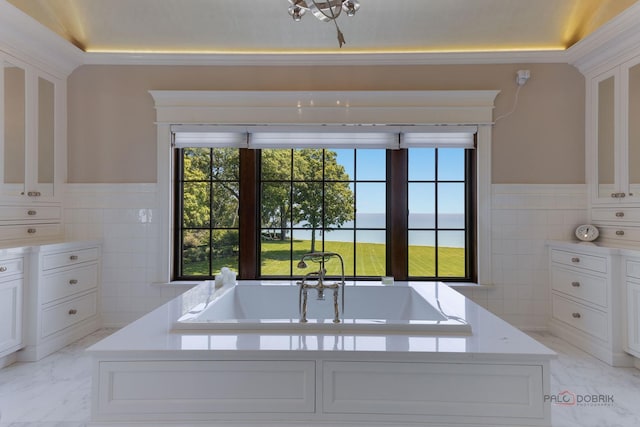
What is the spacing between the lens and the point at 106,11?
2.94 meters

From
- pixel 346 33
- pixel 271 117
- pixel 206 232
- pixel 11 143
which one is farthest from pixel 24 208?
pixel 346 33

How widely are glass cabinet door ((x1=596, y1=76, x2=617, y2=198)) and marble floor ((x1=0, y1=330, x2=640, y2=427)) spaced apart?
4.37ft

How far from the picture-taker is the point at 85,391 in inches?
81.5

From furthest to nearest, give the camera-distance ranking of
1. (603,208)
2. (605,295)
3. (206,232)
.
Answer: (206,232) < (603,208) < (605,295)

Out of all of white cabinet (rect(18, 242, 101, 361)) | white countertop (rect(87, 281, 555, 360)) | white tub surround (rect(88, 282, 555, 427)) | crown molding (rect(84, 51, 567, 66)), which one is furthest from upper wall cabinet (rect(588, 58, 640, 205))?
white cabinet (rect(18, 242, 101, 361))

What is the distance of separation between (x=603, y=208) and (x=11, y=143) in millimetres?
4624

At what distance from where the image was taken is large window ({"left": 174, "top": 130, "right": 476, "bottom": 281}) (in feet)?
10.7

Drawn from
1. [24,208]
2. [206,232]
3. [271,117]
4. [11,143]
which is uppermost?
[271,117]

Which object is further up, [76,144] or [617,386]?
[76,144]

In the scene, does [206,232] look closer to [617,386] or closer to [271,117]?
[271,117]

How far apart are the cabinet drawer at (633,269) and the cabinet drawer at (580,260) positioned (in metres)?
0.13

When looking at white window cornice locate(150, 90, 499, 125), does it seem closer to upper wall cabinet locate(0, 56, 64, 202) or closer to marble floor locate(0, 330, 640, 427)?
upper wall cabinet locate(0, 56, 64, 202)

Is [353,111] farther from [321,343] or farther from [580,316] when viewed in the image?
[580,316]

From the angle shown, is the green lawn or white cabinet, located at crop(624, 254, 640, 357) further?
the green lawn
